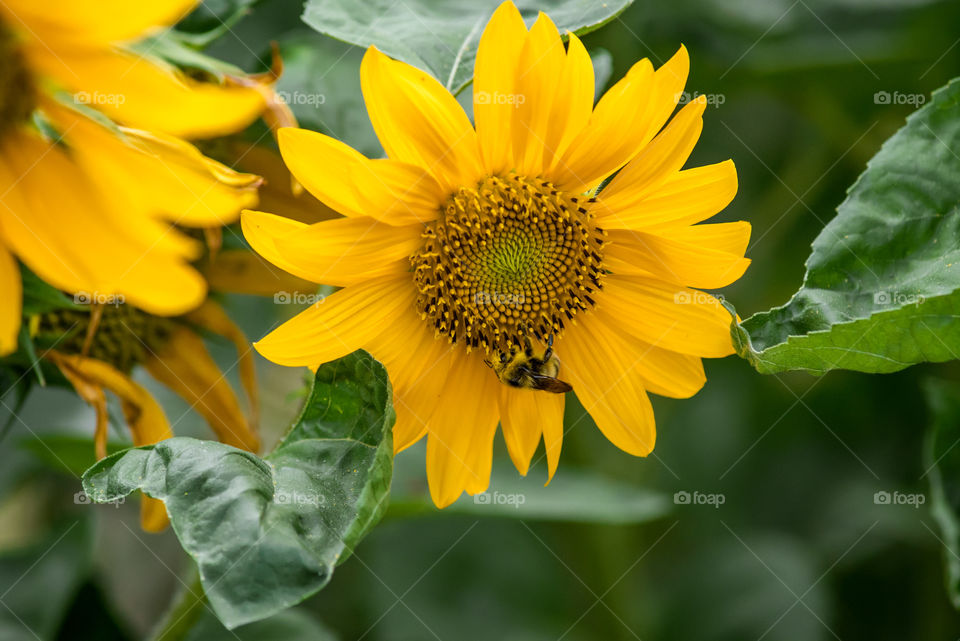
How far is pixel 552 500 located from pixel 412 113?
88 cm

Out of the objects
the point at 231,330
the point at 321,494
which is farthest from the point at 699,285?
the point at 231,330

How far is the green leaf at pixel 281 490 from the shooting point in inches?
28.9

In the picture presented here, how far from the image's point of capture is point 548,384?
99cm

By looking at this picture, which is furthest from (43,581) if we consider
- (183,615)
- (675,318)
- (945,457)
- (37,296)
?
(945,457)

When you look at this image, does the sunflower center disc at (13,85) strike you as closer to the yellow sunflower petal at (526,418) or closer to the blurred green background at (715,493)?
the yellow sunflower petal at (526,418)

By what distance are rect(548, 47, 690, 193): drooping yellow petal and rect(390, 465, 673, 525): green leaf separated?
599 millimetres

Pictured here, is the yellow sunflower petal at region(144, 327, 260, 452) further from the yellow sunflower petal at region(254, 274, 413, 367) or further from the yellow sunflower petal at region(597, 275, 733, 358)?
the yellow sunflower petal at region(597, 275, 733, 358)

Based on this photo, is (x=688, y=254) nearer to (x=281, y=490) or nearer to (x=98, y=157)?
(x=281, y=490)

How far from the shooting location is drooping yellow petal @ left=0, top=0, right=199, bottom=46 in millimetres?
615

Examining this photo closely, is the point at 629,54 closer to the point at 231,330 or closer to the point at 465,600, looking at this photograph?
the point at 231,330

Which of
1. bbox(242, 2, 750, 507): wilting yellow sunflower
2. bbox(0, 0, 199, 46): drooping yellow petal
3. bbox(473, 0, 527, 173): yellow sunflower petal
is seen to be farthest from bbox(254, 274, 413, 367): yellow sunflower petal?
bbox(0, 0, 199, 46): drooping yellow petal

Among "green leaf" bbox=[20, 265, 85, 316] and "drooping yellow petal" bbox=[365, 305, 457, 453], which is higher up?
"green leaf" bbox=[20, 265, 85, 316]

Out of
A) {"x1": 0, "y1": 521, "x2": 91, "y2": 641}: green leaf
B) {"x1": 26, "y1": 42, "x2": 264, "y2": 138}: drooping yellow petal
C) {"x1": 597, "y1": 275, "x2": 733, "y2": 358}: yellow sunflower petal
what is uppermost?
{"x1": 26, "y1": 42, "x2": 264, "y2": 138}: drooping yellow petal

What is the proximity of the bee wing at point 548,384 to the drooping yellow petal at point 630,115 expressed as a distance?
0.24 m
